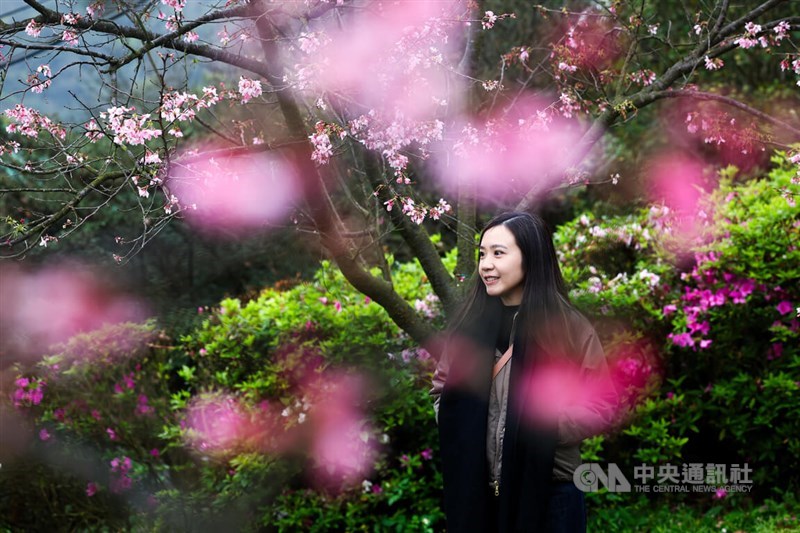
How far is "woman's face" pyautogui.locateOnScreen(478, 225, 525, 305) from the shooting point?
272 cm

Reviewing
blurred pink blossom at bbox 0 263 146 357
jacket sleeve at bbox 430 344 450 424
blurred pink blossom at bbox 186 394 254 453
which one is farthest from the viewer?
blurred pink blossom at bbox 0 263 146 357

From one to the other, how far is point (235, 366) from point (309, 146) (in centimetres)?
178

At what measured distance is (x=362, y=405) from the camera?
425 cm

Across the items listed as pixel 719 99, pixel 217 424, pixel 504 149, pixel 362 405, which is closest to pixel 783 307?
pixel 719 99

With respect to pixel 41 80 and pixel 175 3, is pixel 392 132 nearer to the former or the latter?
pixel 175 3

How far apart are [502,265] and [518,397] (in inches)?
17.0

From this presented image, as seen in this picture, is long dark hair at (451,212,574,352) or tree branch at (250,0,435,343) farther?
tree branch at (250,0,435,343)

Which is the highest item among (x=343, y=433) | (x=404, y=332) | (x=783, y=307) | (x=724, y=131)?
(x=724, y=131)

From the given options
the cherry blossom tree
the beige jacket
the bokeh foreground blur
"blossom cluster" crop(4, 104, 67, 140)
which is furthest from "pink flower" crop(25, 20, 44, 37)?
the beige jacket

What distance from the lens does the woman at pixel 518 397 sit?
252 centimetres

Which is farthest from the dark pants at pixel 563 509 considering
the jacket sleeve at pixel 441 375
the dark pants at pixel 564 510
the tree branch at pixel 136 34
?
the tree branch at pixel 136 34

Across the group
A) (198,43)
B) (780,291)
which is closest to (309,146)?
(198,43)

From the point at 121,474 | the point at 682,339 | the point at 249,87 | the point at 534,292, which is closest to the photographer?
the point at 534,292

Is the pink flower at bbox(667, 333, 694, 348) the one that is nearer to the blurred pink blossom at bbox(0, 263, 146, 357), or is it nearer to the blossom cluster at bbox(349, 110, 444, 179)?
the blossom cluster at bbox(349, 110, 444, 179)
